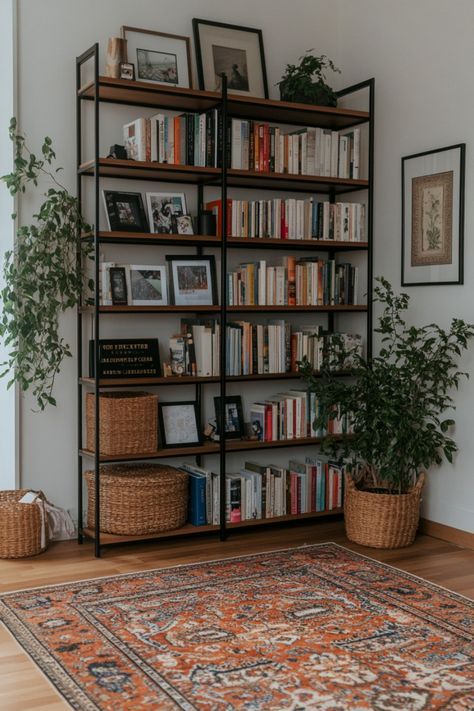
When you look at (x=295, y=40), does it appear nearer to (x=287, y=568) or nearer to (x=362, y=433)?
(x=362, y=433)

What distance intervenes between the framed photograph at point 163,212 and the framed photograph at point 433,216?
47.8 inches

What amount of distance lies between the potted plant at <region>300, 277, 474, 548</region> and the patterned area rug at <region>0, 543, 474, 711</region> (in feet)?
1.19

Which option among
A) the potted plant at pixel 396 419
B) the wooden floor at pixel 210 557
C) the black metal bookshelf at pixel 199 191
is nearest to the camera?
the wooden floor at pixel 210 557

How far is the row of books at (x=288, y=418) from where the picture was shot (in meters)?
4.70

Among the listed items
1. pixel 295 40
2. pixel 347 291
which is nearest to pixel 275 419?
pixel 347 291

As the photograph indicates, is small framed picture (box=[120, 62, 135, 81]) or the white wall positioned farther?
the white wall

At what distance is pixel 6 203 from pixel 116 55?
91cm

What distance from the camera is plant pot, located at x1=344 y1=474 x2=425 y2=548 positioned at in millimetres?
4332

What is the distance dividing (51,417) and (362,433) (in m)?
1.57

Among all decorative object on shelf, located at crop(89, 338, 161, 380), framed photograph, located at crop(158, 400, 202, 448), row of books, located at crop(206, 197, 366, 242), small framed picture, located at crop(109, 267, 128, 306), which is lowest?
framed photograph, located at crop(158, 400, 202, 448)

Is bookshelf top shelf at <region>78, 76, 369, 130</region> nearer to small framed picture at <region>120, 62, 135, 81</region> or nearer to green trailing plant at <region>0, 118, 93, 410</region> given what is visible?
small framed picture at <region>120, 62, 135, 81</region>

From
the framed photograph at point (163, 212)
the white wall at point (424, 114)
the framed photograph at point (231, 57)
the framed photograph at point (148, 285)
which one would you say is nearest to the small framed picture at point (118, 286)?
the framed photograph at point (148, 285)

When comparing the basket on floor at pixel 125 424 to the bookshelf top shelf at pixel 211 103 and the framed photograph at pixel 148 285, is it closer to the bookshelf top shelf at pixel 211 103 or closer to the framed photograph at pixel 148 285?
the framed photograph at pixel 148 285

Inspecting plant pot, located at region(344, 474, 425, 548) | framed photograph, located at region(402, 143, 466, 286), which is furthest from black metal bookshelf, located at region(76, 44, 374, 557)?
plant pot, located at region(344, 474, 425, 548)
